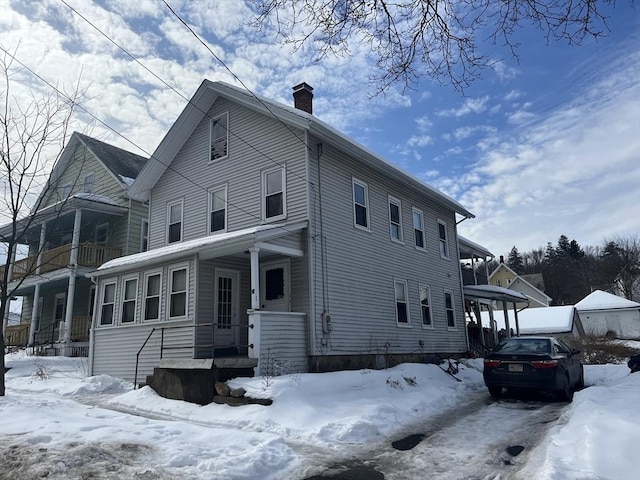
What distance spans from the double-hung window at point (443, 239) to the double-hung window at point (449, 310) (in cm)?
175

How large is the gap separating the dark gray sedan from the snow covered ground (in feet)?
2.39

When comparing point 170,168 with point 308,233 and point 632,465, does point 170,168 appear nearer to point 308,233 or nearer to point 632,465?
point 308,233

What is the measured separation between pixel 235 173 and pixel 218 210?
138 cm

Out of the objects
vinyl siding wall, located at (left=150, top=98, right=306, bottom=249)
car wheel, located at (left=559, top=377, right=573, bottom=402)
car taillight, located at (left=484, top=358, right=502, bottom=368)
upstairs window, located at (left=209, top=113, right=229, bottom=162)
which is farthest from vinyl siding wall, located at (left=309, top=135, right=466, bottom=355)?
car wheel, located at (left=559, top=377, right=573, bottom=402)

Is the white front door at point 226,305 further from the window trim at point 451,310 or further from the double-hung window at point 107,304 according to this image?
the window trim at point 451,310

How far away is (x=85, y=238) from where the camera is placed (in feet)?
82.7

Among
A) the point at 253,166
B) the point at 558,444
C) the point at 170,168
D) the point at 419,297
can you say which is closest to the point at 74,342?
the point at 170,168

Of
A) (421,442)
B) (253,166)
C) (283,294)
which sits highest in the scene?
(253,166)

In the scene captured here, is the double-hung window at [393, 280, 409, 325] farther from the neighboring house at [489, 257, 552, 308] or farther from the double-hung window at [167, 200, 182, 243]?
the neighboring house at [489, 257, 552, 308]

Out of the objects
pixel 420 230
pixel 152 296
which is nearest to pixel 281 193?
pixel 152 296

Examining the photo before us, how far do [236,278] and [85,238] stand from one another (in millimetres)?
14254

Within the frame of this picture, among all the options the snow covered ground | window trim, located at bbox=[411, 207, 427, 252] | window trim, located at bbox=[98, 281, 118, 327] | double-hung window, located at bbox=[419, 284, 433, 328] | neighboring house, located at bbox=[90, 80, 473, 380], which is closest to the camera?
the snow covered ground

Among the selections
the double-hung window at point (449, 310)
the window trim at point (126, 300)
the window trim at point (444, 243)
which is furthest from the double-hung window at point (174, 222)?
the double-hung window at point (449, 310)

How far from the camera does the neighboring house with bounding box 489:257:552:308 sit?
198 ft
